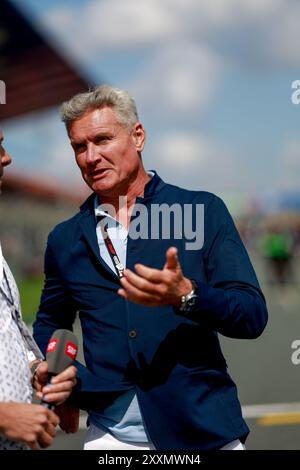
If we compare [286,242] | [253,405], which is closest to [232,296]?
[253,405]


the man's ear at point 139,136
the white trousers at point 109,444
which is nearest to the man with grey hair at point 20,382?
the white trousers at point 109,444

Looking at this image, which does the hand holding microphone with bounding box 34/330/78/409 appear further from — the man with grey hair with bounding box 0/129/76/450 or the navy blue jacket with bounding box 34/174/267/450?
the navy blue jacket with bounding box 34/174/267/450

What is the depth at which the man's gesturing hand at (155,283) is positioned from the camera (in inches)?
103

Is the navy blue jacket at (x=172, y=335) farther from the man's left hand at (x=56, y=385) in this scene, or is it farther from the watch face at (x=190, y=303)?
the man's left hand at (x=56, y=385)

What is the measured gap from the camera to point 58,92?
30.5 meters

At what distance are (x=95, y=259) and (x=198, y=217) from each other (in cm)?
47

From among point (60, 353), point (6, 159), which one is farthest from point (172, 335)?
point (6, 159)

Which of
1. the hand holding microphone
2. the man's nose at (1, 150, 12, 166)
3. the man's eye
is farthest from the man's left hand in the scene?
the man's eye

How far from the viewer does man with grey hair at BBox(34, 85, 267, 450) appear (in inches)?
120

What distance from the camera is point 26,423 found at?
2.65m

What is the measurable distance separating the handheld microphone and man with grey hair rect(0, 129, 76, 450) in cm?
3

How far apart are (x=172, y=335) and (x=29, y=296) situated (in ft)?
73.1
